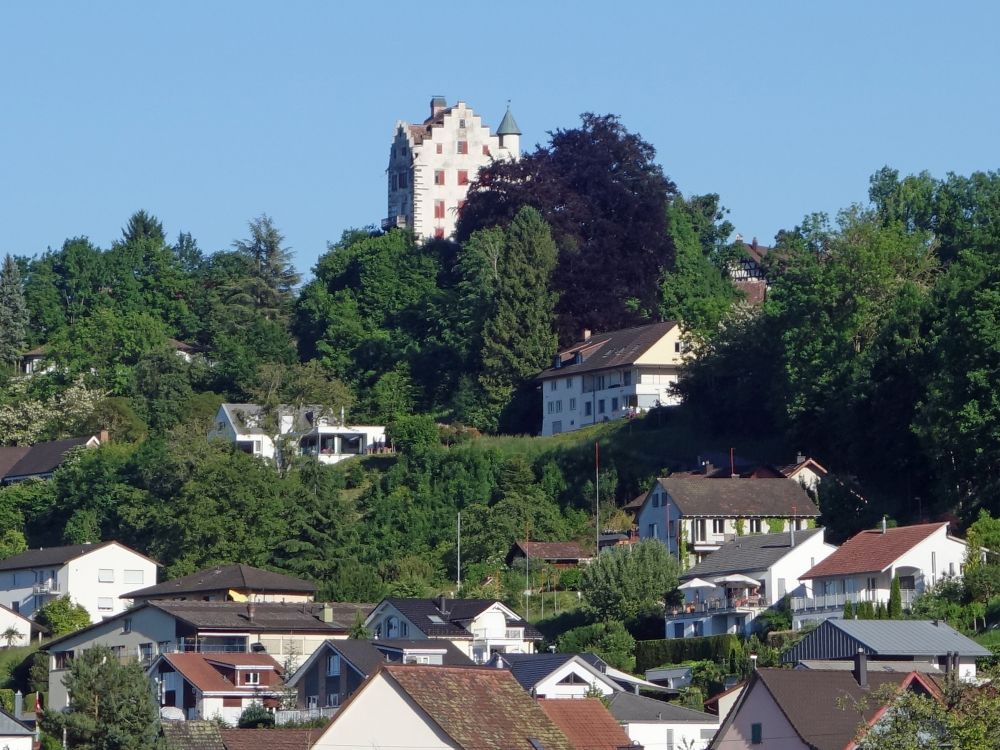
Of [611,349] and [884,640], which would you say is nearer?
[884,640]

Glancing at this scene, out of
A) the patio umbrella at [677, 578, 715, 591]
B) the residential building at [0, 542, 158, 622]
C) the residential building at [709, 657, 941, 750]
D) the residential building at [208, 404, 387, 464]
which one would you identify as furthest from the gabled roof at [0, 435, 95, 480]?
the residential building at [709, 657, 941, 750]

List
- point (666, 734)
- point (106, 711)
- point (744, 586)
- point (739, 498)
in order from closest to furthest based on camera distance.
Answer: point (106, 711) → point (666, 734) → point (744, 586) → point (739, 498)

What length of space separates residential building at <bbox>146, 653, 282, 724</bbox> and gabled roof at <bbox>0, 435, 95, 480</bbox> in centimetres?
2796

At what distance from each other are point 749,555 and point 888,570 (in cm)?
732

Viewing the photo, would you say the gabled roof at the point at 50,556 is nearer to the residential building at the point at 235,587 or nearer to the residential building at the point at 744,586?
the residential building at the point at 235,587

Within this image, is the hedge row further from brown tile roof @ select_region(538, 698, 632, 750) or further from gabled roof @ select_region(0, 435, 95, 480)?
gabled roof @ select_region(0, 435, 95, 480)

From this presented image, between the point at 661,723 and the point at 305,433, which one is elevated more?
the point at 305,433

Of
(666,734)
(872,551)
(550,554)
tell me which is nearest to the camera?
(666,734)

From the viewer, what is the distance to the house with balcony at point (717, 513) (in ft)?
258

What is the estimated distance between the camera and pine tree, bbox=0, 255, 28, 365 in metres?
115

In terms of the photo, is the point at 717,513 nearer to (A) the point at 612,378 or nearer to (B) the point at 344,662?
(A) the point at 612,378

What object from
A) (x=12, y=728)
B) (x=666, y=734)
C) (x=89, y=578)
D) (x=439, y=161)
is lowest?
(x=666, y=734)

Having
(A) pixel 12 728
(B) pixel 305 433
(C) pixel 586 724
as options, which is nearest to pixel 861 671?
(C) pixel 586 724

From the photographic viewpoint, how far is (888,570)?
66812 mm
